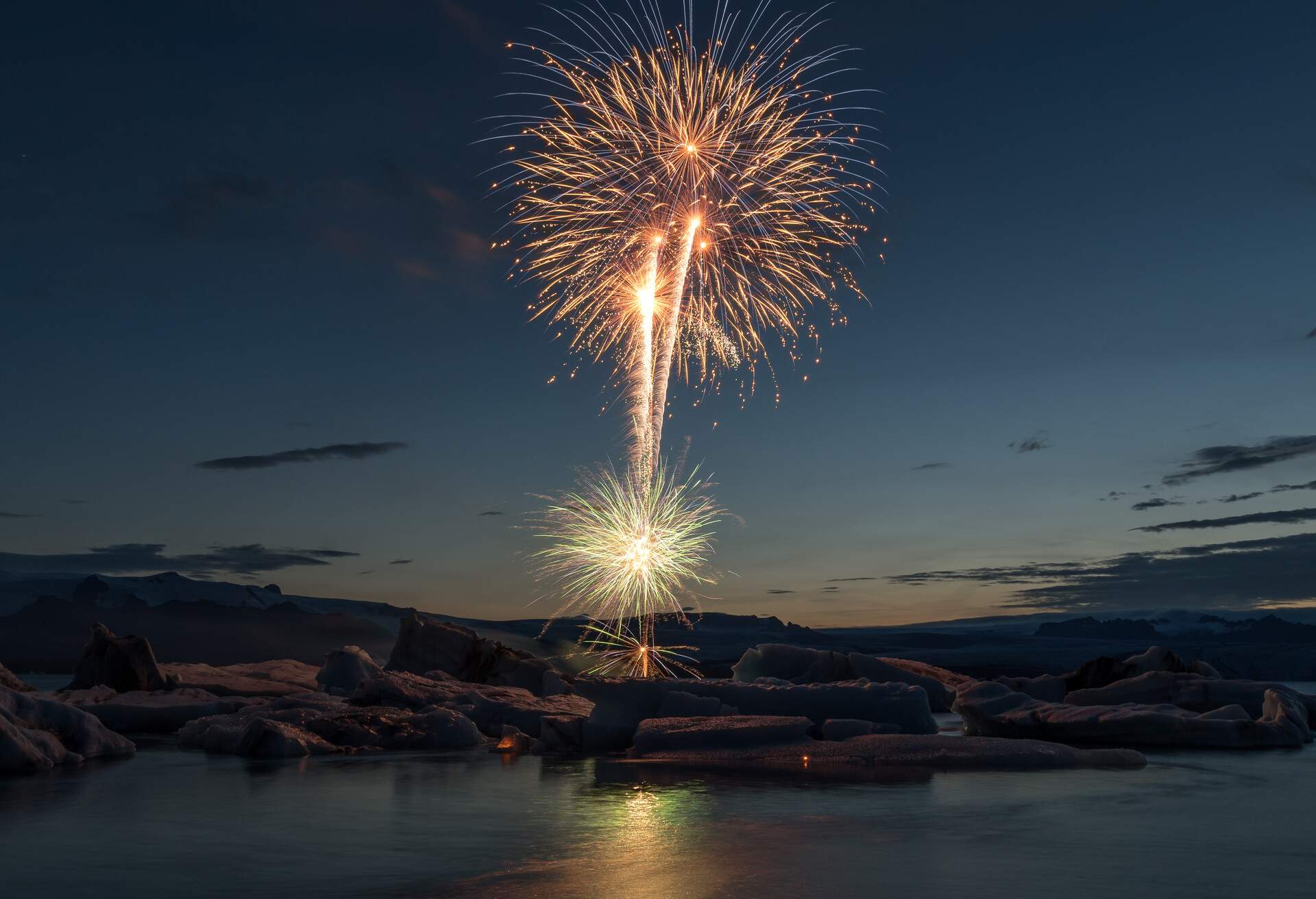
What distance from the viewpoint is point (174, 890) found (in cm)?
1053

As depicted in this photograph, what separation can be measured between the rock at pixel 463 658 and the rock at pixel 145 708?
25.2 feet

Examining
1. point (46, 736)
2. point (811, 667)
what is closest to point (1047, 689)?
point (811, 667)

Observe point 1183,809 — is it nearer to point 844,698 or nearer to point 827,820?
point 827,820

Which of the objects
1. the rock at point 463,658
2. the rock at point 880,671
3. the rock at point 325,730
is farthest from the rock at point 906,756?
the rock at point 463,658

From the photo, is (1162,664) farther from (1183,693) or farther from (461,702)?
(461,702)

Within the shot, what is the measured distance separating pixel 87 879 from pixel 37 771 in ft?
40.8

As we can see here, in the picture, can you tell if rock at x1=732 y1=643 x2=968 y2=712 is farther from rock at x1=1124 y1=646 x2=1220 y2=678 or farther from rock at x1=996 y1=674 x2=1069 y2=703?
rock at x1=1124 y1=646 x2=1220 y2=678

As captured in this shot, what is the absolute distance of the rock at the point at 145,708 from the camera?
115 feet

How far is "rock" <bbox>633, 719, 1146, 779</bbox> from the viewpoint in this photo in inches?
900

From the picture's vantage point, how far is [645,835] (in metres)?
13.8

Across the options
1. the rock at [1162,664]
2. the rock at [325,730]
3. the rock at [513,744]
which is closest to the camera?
the rock at [325,730]

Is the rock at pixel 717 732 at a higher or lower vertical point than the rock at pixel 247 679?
lower

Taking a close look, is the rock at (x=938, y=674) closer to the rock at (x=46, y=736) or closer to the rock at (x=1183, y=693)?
the rock at (x=1183, y=693)

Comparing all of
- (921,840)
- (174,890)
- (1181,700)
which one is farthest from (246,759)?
(1181,700)
